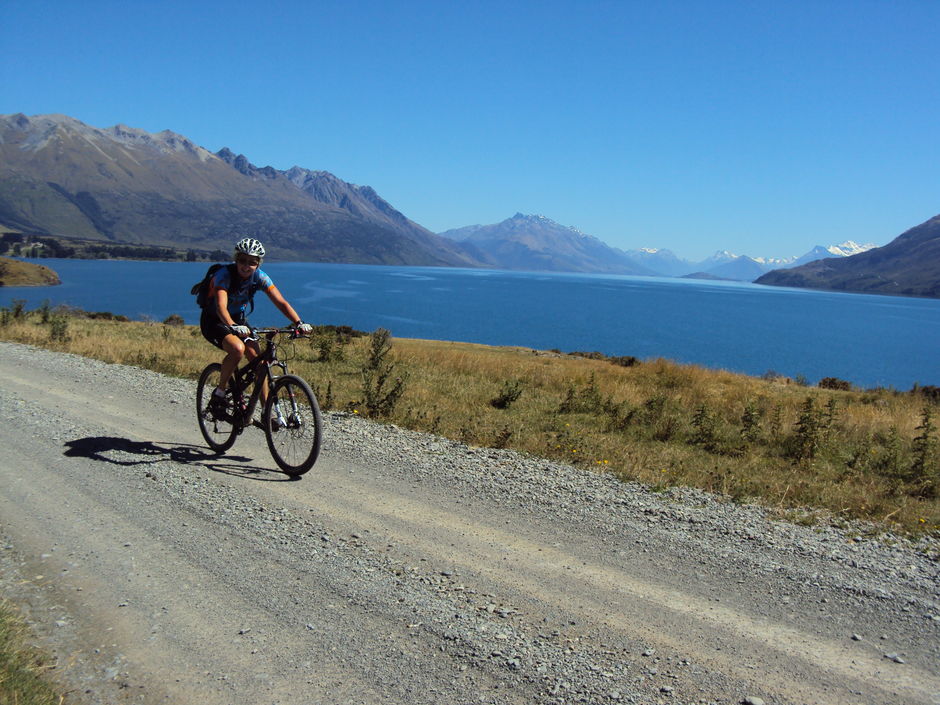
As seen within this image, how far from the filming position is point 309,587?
4664mm

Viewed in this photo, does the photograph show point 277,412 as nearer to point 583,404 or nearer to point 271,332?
point 271,332

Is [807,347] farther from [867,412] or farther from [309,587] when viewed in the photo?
[309,587]

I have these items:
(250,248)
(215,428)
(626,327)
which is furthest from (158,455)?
(626,327)

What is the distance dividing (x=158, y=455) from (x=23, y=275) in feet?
496

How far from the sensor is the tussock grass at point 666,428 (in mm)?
8070

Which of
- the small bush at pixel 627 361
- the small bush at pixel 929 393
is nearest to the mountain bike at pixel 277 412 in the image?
the small bush at pixel 929 393

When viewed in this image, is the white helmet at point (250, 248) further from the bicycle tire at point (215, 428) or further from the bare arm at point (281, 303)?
the bicycle tire at point (215, 428)

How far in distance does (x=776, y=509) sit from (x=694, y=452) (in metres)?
3.21

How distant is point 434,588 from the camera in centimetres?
475

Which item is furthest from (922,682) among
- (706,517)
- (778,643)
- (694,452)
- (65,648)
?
(694,452)

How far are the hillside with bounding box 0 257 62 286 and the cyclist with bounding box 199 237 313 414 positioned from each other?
14523 cm

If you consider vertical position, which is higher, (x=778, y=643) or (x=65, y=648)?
(x=65, y=648)

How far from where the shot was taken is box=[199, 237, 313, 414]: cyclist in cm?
741

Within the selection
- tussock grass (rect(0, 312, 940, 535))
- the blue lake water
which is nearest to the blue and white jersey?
tussock grass (rect(0, 312, 940, 535))
